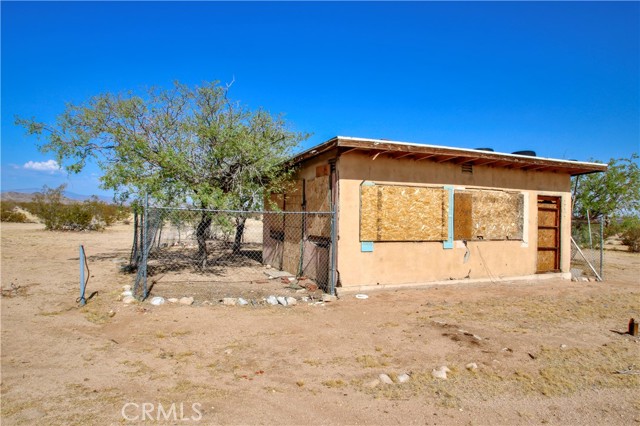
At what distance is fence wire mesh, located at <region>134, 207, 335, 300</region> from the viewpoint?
26.1ft

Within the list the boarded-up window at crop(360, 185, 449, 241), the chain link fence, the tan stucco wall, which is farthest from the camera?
the chain link fence

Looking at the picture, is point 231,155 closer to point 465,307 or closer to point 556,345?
point 465,307

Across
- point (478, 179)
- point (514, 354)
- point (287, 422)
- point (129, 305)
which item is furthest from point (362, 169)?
point (287, 422)

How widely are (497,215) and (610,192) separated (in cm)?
1050

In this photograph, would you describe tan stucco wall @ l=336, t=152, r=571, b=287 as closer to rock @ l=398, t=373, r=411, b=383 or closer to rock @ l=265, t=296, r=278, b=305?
rock @ l=265, t=296, r=278, b=305

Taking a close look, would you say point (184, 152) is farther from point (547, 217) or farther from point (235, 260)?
point (547, 217)

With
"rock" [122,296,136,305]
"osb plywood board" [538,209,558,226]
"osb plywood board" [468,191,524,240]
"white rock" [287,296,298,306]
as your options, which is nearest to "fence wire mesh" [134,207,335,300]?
"rock" [122,296,136,305]

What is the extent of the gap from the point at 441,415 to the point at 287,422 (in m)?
1.36

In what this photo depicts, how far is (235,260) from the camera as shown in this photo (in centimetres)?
1272

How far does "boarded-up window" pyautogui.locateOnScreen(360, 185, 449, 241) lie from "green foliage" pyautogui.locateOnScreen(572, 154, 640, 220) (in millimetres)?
10923

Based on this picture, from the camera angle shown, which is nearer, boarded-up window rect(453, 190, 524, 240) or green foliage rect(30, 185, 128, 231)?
boarded-up window rect(453, 190, 524, 240)

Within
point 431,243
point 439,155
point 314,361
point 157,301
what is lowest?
point 314,361

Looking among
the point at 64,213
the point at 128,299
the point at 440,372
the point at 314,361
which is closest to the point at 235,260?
the point at 128,299

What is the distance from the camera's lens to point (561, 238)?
11.3 metres
